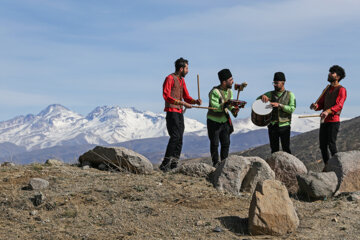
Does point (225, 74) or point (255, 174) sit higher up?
point (225, 74)

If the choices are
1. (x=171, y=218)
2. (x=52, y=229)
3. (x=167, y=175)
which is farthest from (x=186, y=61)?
(x=52, y=229)

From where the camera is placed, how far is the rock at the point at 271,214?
714 cm

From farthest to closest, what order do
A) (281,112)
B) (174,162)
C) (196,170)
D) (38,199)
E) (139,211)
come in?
(174,162) → (281,112) → (196,170) → (38,199) → (139,211)

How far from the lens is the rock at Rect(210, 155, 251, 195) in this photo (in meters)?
9.34

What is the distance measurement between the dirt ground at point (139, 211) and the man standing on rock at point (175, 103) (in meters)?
0.85

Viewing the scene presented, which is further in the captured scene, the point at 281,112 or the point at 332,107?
the point at 281,112

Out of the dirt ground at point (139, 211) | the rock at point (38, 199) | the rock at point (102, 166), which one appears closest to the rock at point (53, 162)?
the rock at point (102, 166)

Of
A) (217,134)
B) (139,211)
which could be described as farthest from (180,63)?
(139,211)

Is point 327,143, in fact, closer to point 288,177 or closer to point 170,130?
point 288,177

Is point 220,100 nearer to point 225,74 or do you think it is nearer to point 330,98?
point 225,74

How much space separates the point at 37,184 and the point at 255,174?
4.30 m

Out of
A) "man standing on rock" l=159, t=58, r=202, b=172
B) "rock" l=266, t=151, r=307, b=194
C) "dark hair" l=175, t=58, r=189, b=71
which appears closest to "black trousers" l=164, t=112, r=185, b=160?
"man standing on rock" l=159, t=58, r=202, b=172

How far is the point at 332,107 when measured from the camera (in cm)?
1027

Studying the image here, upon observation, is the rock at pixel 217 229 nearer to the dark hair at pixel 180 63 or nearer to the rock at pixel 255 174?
the rock at pixel 255 174
